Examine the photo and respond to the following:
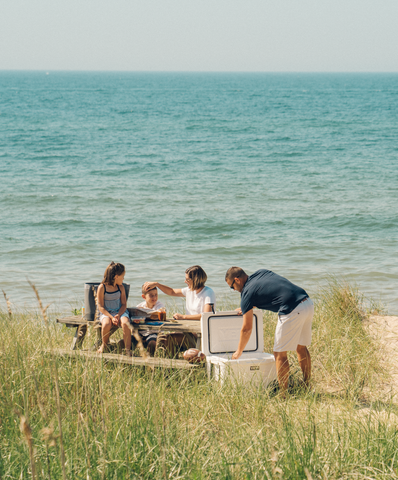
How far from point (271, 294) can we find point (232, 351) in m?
0.88

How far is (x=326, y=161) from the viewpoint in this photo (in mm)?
29906

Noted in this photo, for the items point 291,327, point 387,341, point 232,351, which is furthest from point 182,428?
point 387,341

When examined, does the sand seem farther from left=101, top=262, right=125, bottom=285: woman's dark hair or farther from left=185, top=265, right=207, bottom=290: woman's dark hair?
left=101, top=262, right=125, bottom=285: woman's dark hair

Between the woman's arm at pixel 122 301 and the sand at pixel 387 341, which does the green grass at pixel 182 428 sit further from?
the woman's arm at pixel 122 301

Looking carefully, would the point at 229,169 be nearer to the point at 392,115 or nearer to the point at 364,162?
the point at 364,162

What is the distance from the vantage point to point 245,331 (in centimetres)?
562

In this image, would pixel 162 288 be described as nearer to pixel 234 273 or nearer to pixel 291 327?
pixel 234 273

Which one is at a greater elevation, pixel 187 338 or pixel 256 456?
pixel 256 456

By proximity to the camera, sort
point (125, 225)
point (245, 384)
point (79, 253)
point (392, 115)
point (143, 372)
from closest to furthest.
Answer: point (245, 384)
point (143, 372)
point (79, 253)
point (125, 225)
point (392, 115)

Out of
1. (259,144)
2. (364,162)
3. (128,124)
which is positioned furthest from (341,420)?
(128,124)

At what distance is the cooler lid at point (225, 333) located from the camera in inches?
233

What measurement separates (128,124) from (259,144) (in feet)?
53.2

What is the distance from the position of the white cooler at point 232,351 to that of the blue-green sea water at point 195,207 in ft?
14.7

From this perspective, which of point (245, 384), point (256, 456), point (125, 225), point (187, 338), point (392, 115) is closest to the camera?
point (256, 456)
